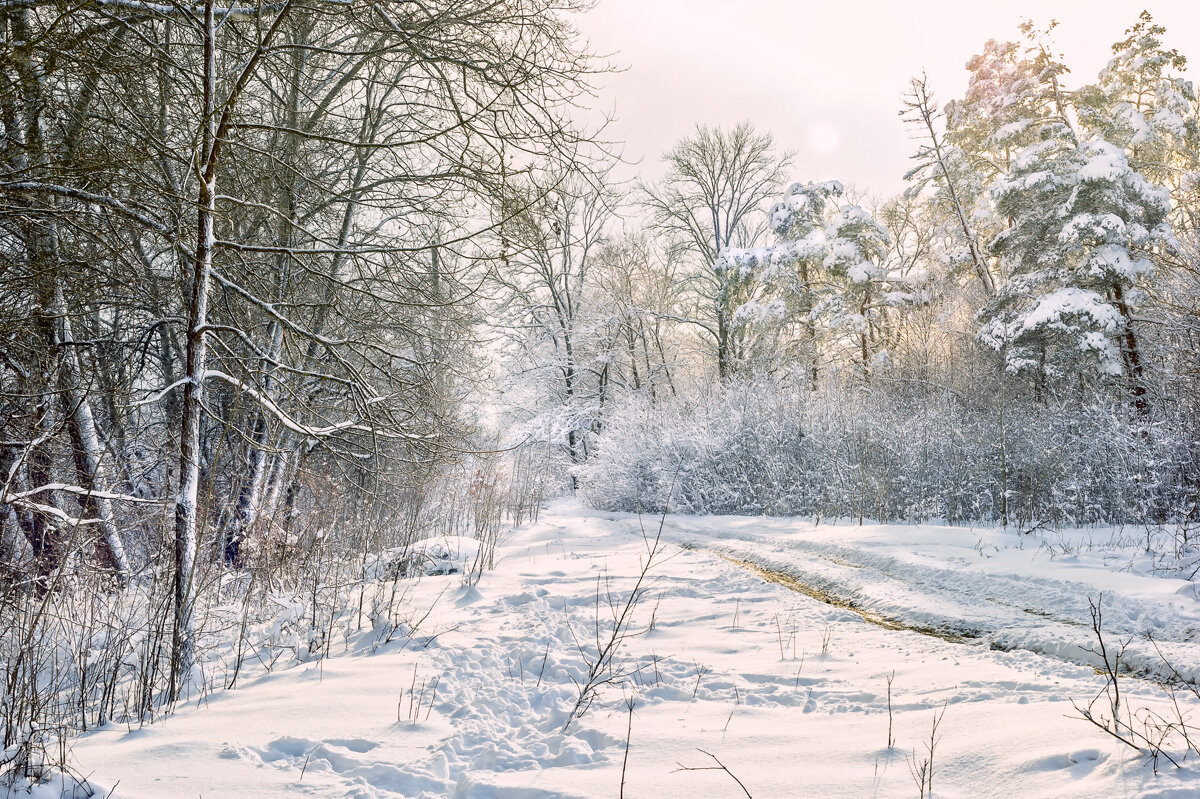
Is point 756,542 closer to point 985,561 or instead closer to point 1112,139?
point 985,561

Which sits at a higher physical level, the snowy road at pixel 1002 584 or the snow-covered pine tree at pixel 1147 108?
the snow-covered pine tree at pixel 1147 108

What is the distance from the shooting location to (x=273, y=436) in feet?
28.1

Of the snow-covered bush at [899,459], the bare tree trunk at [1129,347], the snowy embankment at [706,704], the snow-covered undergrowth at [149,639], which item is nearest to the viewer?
the snowy embankment at [706,704]

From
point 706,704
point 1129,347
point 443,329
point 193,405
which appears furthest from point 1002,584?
point 1129,347

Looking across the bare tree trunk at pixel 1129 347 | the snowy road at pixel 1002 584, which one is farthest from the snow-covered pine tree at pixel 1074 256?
the snowy road at pixel 1002 584

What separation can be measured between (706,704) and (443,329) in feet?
25.7

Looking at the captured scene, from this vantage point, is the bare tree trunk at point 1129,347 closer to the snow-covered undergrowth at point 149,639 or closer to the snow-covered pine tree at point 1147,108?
the snow-covered pine tree at point 1147,108

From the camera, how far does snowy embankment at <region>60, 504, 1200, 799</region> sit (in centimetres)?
252

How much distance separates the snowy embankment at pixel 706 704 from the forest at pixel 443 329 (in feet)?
A: 1.30

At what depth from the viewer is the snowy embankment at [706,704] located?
252 centimetres

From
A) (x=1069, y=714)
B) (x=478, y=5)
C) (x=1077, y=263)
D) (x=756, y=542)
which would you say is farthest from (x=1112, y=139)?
(x=1069, y=714)

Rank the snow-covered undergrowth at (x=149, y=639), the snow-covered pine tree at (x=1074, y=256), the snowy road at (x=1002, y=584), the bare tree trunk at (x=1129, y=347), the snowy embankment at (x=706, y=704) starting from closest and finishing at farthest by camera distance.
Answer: the snowy embankment at (x=706, y=704) → the snow-covered undergrowth at (x=149, y=639) → the snowy road at (x=1002, y=584) → the snow-covered pine tree at (x=1074, y=256) → the bare tree trunk at (x=1129, y=347)

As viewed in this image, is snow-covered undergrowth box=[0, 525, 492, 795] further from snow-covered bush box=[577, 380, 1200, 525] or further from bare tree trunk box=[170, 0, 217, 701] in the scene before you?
snow-covered bush box=[577, 380, 1200, 525]

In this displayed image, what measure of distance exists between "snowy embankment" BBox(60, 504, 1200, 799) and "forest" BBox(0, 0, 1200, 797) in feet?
1.30
